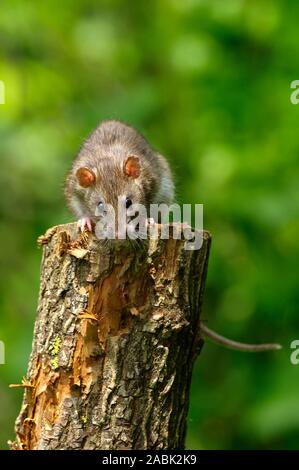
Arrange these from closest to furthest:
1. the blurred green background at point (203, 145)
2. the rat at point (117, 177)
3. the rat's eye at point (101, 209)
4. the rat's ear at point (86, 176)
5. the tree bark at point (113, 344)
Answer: the tree bark at point (113, 344), the rat's eye at point (101, 209), the rat at point (117, 177), the rat's ear at point (86, 176), the blurred green background at point (203, 145)

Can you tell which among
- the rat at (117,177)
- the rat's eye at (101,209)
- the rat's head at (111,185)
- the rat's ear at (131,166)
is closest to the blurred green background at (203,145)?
the rat at (117,177)

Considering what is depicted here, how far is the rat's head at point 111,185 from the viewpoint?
22.8ft

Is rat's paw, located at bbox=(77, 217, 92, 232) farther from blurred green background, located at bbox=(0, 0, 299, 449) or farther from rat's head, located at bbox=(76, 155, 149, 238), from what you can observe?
blurred green background, located at bbox=(0, 0, 299, 449)

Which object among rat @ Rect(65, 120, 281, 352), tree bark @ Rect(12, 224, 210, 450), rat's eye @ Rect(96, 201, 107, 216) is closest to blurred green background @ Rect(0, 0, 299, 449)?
rat @ Rect(65, 120, 281, 352)

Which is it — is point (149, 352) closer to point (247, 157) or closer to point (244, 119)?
point (247, 157)

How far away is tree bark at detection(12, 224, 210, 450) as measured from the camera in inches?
197

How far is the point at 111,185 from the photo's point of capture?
7.10 metres

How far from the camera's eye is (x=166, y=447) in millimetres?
5094

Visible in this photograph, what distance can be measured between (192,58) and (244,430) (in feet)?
14.6

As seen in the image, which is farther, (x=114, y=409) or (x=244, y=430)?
(x=244, y=430)

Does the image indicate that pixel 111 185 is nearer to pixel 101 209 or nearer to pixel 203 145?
pixel 101 209

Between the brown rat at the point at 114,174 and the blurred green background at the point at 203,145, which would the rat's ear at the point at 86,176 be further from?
the blurred green background at the point at 203,145

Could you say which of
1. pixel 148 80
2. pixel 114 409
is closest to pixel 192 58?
pixel 148 80

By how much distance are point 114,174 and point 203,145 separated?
8.59 ft
